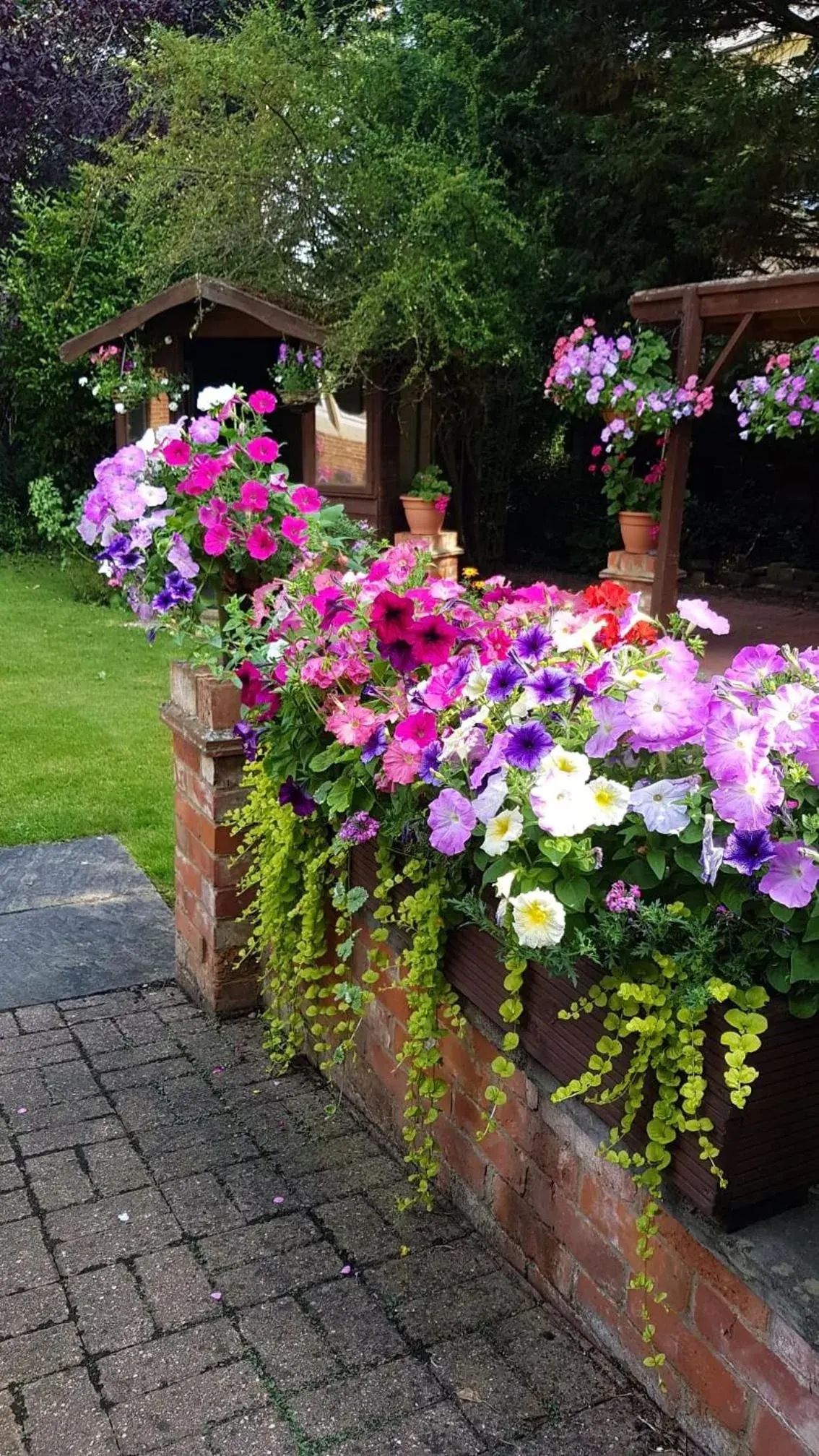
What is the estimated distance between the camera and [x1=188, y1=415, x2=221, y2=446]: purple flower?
281cm

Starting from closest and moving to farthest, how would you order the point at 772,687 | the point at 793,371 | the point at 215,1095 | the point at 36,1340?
1. the point at 772,687
2. the point at 36,1340
3. the point at 215,1095
4. the point at 793,371

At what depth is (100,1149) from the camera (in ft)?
8.13

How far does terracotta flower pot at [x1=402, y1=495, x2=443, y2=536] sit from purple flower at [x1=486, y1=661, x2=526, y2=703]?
8.92m

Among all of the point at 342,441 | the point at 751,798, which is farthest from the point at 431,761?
the point at 342,441

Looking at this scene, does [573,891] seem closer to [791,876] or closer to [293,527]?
[791,876]

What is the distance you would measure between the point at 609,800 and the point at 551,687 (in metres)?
0.21

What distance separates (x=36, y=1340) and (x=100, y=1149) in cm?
57

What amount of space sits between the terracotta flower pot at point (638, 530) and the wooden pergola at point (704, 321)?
0.65 m

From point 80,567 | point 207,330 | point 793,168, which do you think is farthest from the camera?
point 80,567

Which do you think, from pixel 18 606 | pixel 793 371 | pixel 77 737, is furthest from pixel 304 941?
pixel 18 606

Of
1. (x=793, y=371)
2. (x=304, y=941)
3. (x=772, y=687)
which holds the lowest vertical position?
(x=304, y=941)

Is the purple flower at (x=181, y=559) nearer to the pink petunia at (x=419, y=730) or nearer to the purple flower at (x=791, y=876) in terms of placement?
the pink petunia at (x=419, y=730)

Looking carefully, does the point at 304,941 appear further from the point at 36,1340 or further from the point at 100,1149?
the point at 36,1340

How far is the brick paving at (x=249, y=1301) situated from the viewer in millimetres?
1742
